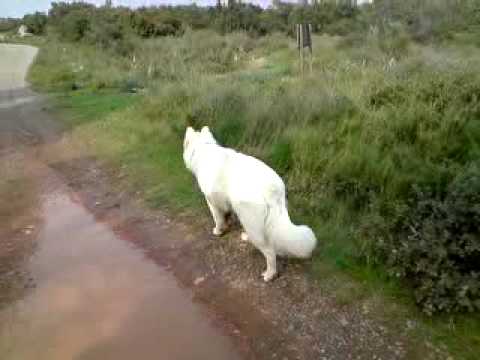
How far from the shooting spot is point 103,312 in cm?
379

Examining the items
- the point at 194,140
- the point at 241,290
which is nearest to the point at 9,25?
the point at 194,140

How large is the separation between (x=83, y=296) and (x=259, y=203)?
6.34 feet

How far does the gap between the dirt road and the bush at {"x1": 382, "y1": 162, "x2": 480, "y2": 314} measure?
61.1 inches

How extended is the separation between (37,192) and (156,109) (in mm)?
3202

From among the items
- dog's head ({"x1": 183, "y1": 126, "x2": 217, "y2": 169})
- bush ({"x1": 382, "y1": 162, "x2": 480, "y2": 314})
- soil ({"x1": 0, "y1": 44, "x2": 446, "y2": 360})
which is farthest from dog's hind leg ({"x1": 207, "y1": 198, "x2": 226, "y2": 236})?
bush ({"x1": 382, "y1": 162, "x2": 480, "y2": 314})

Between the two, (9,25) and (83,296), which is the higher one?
(9,25)

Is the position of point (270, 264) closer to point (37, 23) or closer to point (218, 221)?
point (218, 221)

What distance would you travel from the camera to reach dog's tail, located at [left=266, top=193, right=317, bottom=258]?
3.38 meters

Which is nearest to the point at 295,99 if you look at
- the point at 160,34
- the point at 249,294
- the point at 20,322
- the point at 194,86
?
the point at 194,86

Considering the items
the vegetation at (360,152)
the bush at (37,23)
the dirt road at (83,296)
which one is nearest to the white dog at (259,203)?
the vegetation at (360,152)

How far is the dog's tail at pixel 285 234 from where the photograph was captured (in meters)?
3.38

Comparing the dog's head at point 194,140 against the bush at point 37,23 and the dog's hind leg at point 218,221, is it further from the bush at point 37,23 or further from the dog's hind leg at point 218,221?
the bush at point 37,23

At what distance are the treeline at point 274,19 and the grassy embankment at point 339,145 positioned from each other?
12.0m

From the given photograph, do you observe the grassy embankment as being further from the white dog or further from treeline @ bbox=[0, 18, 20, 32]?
treeline @ bbox=[0, 18, 20, 32]
